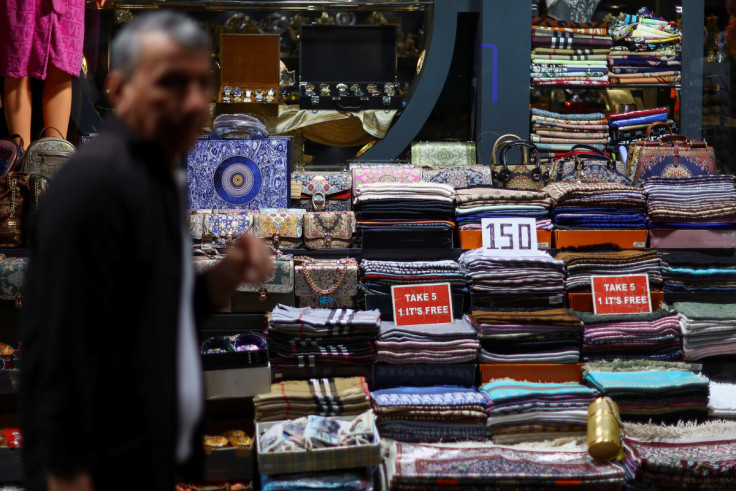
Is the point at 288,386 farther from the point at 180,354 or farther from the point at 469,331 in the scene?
the point at 180,354

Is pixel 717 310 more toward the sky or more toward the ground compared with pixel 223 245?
more toward the ground

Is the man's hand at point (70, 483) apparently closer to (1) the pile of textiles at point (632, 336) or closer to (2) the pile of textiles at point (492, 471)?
(2) the pile of textiles at point (492, 471)

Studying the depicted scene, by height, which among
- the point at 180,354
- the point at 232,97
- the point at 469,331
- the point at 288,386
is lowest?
the point at 288,386

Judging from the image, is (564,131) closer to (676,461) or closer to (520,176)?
(520,176)

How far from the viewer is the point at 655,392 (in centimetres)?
355

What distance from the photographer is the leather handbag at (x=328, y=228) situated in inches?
157

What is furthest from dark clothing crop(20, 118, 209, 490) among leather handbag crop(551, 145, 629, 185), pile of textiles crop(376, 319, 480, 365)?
leather handbag crop(551, 145, 629, 185)

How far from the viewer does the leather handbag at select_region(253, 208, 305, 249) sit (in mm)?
4016

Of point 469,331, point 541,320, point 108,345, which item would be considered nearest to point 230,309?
point 469,331

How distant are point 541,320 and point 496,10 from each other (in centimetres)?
246

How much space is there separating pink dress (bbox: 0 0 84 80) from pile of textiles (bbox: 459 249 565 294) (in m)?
2.76

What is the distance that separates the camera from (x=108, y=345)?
129cm

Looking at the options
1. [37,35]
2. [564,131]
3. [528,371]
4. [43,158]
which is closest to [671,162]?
[564,131]

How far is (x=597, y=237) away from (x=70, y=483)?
10.8 feet
